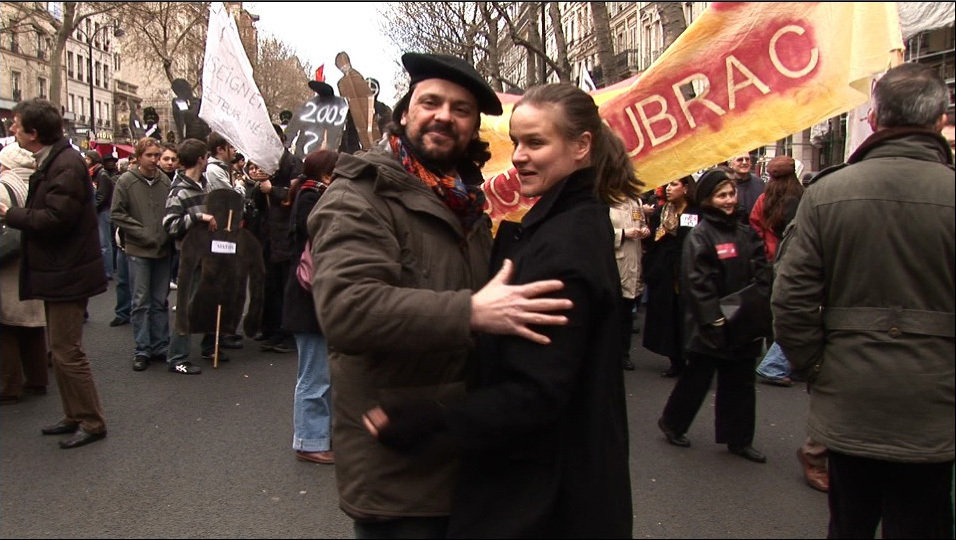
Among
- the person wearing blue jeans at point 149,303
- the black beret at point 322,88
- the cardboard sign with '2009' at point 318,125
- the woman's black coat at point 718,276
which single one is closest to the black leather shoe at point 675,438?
the woman's black coat at point 718,276

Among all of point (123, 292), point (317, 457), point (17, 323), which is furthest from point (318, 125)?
point (317, 457)

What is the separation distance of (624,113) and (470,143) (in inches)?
45.3

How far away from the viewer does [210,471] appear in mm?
4539

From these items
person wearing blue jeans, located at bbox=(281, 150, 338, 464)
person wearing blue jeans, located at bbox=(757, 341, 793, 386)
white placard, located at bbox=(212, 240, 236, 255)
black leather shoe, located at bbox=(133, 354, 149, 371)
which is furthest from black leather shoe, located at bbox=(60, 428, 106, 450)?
person wearing blue jeans, located at bbox=(757, 341, 793, 386)

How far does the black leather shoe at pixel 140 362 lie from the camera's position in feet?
22.6

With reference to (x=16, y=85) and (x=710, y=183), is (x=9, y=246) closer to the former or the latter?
(x=710, y=183)

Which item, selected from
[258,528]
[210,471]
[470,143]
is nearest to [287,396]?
[210,471]

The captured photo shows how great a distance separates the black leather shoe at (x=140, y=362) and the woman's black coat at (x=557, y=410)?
230 inches

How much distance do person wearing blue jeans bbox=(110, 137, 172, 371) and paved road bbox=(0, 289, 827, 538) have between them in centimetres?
79

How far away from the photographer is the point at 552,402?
64.5 inches

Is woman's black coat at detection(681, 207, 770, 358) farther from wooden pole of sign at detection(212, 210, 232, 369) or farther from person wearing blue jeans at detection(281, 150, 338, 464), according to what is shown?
wooden pole of sign at detection(212, 210, 232, 369)

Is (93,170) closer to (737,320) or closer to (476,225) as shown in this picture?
(737,320)

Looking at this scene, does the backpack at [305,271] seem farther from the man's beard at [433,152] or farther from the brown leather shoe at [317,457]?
the man's beard at [433,152]

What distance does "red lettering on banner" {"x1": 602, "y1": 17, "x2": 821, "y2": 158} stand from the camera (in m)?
2.82
